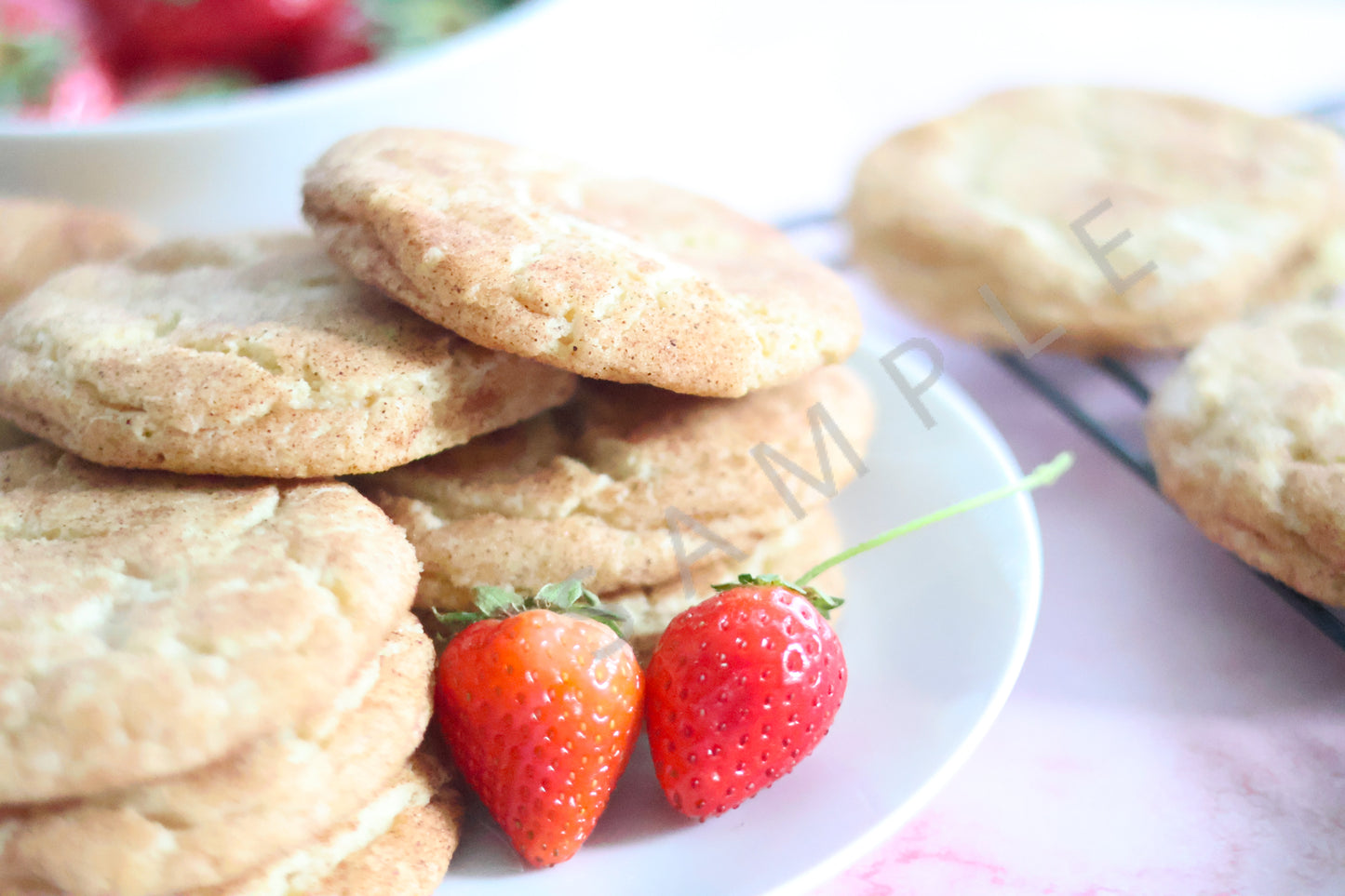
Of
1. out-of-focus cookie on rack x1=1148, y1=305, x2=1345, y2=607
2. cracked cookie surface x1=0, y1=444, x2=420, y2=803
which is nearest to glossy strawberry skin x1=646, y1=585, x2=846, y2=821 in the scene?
cracked cookie surface x1=0, y1=444, x2=420, y2=803

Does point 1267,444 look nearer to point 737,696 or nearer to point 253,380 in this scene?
point 737,696

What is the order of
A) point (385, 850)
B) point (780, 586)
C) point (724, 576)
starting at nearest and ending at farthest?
point (385, 850) < point (780, 586) < point (724, 576)

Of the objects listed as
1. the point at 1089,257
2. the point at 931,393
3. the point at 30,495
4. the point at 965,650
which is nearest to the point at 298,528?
the point at 30,495

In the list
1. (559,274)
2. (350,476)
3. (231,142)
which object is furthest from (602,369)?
(231,142)

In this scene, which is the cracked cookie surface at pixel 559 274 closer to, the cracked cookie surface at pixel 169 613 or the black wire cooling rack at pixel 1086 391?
the cracked cookie surface at pixel 169 613

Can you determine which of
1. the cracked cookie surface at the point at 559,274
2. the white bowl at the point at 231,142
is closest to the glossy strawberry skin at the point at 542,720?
the cracked cookie surface at the point at 559,274
